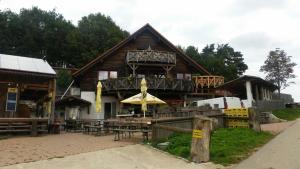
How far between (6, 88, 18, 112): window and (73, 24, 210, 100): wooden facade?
8.53 m

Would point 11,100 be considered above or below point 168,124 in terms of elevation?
above

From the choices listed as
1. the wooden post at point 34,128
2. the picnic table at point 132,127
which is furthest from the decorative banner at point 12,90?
the picnic table at point 132,127

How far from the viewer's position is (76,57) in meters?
46.4

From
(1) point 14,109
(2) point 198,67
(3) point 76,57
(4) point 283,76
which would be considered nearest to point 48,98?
(1) point 14,109

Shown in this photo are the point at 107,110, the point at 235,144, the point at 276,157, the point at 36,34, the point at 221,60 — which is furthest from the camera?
the point at 221,60

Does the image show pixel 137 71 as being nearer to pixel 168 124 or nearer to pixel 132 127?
pixel 132 127

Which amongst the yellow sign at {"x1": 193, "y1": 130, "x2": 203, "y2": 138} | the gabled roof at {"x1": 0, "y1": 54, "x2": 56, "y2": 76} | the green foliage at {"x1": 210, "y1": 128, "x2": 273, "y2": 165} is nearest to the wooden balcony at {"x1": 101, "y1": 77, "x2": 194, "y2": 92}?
the gabled roof at {"x1": 0, "y1": 54, "x2": 56, "y2": 76}

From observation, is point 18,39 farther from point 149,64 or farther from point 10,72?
point 10,72

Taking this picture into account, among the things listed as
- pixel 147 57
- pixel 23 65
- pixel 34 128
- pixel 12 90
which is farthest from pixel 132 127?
pixel 147 57

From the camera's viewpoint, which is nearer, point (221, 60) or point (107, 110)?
point (107, 110)

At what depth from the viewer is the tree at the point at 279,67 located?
50.3 metres

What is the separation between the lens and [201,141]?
340 inches

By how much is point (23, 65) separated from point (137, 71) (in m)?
12.2

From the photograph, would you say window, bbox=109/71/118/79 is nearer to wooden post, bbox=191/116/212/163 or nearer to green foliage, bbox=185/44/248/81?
wooden post, bbox=191/116/212/163
